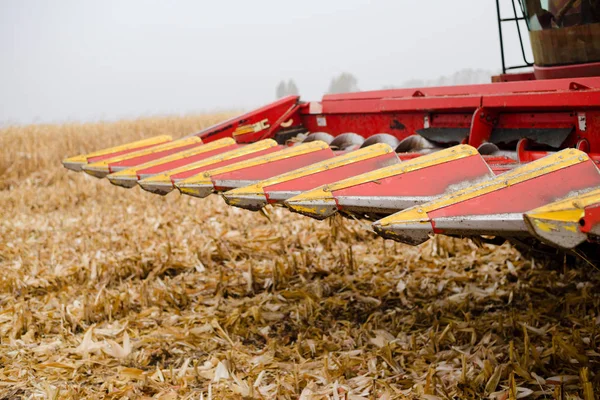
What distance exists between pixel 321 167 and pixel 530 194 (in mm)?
952

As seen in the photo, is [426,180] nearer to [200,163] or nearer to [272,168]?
[272,168]

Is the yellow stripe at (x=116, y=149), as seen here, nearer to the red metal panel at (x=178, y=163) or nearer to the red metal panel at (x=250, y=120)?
the red metal panel at (x=250, y=120)

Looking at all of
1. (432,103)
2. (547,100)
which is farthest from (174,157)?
(547,100)

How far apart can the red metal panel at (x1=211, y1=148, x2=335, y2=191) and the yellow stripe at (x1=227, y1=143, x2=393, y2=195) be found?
0.20 m

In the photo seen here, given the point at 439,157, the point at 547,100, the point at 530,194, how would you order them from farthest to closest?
the point at 547,100 → the point at 439,157 → the point at 530,194

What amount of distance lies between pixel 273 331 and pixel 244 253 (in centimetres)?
146

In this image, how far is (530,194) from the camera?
2.06m

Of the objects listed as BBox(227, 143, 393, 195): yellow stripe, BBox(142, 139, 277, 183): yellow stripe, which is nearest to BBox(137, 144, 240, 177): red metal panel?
BBox(142, 139, 277, 183): yellow stripe

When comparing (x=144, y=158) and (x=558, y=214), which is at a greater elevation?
(x=144, y=158)

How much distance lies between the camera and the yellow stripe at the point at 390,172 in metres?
2.40

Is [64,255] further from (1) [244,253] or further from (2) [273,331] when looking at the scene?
(2) [273,331]

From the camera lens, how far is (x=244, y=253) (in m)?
4.92

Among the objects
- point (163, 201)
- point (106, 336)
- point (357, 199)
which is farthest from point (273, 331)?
point (163, 201)

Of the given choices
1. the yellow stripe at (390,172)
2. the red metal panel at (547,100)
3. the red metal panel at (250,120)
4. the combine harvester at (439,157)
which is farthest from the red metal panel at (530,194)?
the red metal panel at (250,120)
